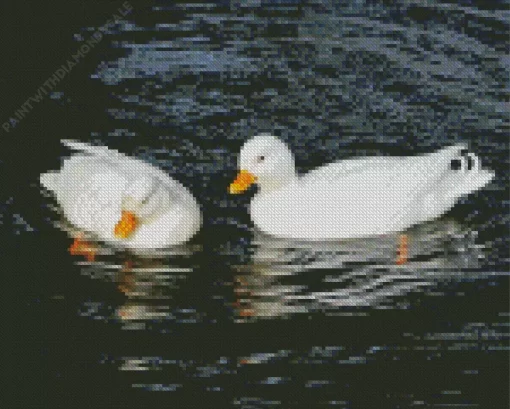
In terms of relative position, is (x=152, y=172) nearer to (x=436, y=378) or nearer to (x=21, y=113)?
(x=21, y=113)

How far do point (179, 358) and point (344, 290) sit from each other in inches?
55.3

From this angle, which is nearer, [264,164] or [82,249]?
[82,249]

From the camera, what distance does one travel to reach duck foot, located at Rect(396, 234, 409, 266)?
13000 millimetres

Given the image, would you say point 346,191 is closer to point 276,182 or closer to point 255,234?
point 276,182

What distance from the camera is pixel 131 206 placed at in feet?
43.2

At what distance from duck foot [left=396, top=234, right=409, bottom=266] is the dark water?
0.20 feet

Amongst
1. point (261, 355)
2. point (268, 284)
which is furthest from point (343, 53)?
point (261, 355)

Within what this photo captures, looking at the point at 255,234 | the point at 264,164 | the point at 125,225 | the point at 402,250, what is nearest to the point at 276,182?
the point at 264,164

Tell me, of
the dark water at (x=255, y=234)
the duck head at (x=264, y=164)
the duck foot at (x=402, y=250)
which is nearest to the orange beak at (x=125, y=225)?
the dark water at (x=255, y=234)

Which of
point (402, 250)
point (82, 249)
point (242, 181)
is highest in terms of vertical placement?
point (242, 181)

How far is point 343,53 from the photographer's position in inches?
628

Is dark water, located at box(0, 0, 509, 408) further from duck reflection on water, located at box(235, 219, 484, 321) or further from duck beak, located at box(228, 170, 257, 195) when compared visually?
duck beak, located at box(228, 170, 257, 195)

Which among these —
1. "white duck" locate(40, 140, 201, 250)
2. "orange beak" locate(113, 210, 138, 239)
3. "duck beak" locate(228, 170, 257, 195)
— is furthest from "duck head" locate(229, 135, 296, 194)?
"orange beak" locate(113, 210, 138, 239)

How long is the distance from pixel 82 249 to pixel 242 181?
4.39ft
